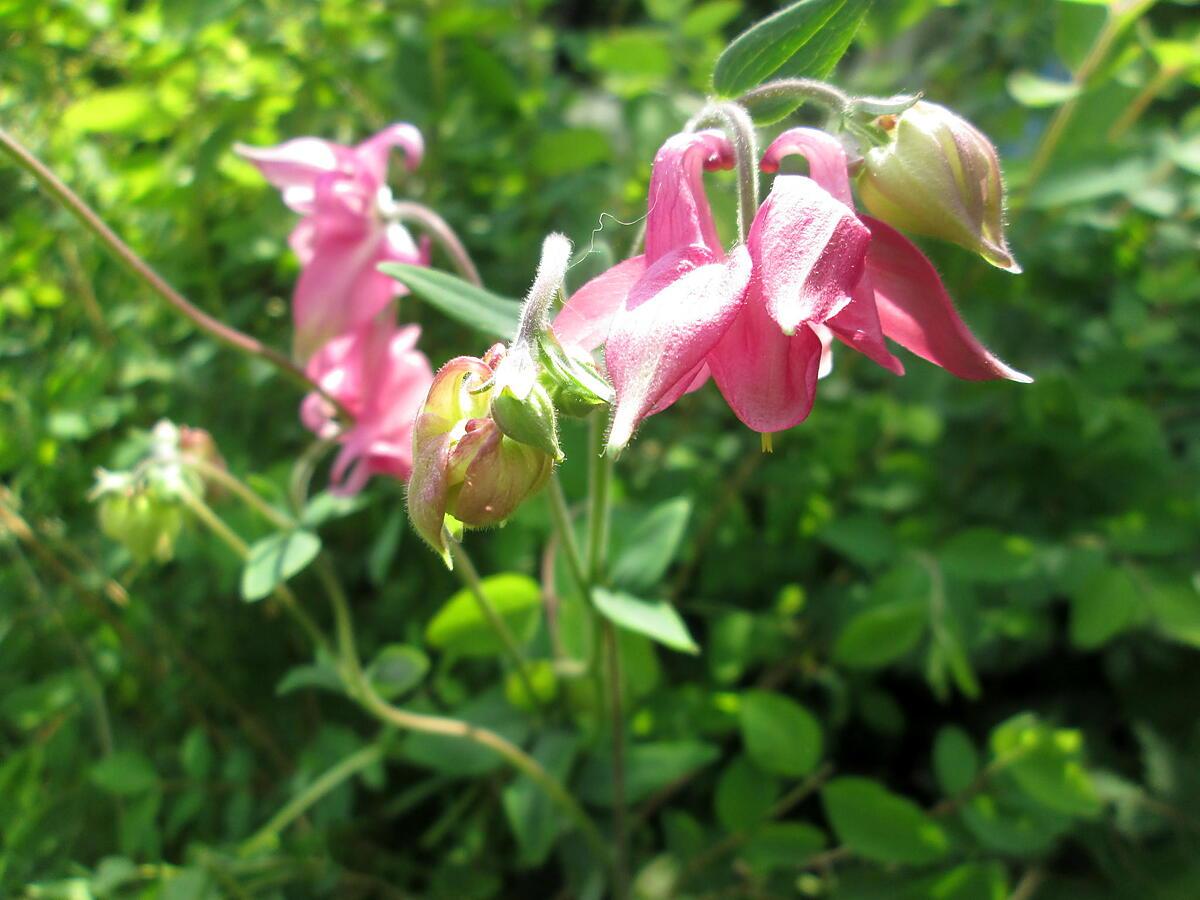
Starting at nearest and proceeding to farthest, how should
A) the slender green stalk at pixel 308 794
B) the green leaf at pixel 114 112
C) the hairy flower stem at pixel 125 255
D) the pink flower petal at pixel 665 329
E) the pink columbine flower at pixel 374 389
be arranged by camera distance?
the pink flower petal at pixel 665 329, the hairy flower stem at pixel 125 255, the pink columbine flower at pixel 374 389, the slender green stalk at pixel 308 794, the green leaf at pixel 114 112

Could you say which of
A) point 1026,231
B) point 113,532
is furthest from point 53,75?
point 1026,231

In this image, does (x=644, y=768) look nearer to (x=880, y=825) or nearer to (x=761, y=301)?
→ (x=880, y=825)

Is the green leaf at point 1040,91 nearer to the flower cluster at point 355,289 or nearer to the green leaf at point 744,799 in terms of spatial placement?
the flower cluster at point 355,289

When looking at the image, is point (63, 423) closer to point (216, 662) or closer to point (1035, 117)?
point (216, 662)

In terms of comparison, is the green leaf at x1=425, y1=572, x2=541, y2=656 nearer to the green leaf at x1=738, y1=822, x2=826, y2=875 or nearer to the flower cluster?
the flower cluster

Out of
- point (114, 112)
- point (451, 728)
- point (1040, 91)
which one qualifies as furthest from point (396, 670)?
point (1040, 91)

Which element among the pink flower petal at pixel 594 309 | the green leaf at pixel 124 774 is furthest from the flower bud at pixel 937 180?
the green leaf at pixel 124 774

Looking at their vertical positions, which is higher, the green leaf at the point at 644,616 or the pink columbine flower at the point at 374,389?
the pink columbine flower at the point at 374,389

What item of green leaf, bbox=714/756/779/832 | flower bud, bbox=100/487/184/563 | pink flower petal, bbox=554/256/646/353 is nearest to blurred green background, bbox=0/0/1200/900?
green leaf, bbox=714/756/779/832
